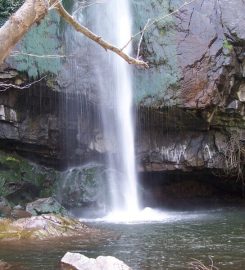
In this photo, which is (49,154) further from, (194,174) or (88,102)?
(194,174)

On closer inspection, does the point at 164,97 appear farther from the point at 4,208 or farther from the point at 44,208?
the point at 4,208

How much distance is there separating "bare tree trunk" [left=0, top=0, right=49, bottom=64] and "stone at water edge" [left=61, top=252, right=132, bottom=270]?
124 inches

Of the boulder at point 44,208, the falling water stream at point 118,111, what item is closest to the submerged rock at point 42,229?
the boulder at point 44,208

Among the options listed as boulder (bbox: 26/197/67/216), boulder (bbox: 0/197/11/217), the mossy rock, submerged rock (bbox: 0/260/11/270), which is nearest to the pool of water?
submerged rock (bbox: 0/260/11/270)

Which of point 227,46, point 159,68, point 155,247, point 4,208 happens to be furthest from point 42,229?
point 227,46

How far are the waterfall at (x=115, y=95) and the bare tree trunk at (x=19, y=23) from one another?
952cm

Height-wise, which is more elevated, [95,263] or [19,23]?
[19,23]

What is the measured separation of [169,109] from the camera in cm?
1237

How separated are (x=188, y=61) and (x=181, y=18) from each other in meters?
1.38

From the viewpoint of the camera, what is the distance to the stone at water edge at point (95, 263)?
5465mm

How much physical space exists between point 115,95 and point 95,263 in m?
7.94

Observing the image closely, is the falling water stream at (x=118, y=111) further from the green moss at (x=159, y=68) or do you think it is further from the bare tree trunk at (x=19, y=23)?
the bare tree trunk at (x=19, y=23)

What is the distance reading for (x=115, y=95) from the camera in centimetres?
1312

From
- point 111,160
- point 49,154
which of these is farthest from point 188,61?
point 49,154
